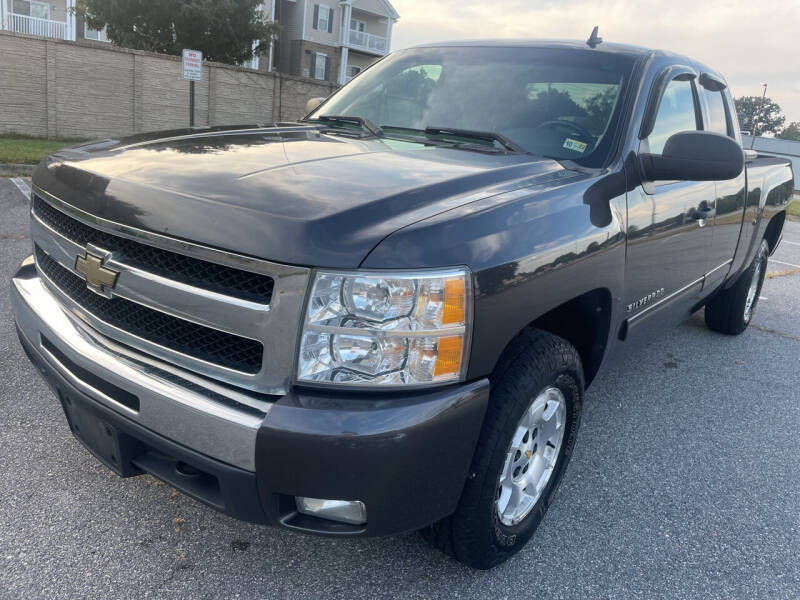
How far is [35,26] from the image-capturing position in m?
25.2

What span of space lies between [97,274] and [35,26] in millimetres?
28835

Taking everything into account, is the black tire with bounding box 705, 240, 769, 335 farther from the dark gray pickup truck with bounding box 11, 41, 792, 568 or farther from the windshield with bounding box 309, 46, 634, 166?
the windshield with bounding box 309, 46, 634, 166

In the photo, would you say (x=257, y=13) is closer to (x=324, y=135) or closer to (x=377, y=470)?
(x=324, y=135)

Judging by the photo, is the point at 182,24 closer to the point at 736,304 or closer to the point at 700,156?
the point at 736,304

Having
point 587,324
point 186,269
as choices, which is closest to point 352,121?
point 587,324

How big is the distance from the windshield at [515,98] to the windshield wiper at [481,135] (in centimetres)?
3

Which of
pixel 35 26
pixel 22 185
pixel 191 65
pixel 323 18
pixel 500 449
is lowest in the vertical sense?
pixel 22 185

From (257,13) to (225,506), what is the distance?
2545 cm

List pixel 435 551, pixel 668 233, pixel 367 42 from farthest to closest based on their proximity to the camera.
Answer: pixel 367 42
pixel 668 233
pixel 435 551

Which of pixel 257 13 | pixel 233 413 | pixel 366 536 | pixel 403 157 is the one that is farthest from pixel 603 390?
pixel 257 13

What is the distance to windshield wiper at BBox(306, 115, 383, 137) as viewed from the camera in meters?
3.00

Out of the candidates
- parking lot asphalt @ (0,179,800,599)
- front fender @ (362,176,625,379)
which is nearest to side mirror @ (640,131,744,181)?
front fender @ (362,176,625,379)

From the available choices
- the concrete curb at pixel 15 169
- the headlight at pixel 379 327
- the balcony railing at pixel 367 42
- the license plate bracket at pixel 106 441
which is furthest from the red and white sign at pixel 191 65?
the balcony railing at pixel 367 42

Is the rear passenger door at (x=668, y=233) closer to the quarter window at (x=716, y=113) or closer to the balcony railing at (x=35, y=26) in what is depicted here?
the quarter window at (x=716, y=113)
